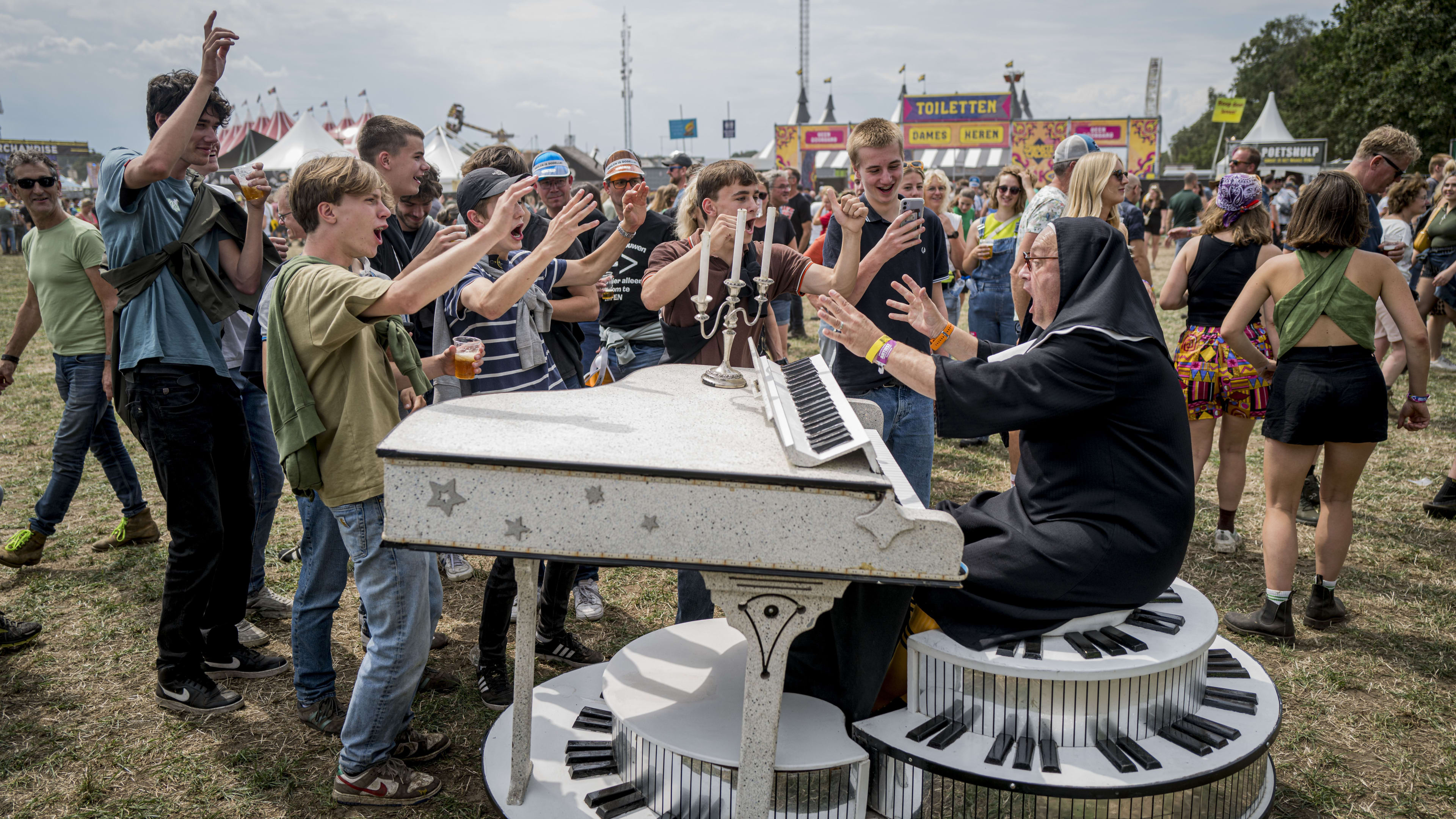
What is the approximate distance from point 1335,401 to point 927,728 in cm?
273

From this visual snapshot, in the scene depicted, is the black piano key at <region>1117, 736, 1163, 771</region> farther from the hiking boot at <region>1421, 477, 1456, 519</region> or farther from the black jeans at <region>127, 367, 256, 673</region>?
the hiking boot at <region>1421, 477, 1456, 519</region>

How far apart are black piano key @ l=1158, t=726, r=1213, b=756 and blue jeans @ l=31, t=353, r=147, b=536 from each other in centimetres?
512

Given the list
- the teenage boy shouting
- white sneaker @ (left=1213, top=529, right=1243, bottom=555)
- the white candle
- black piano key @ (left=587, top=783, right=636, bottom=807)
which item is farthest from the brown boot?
white sneaker @ (left=1213, top=529, right=1243, bottom=555)

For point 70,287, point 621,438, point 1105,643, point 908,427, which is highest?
point 70,287

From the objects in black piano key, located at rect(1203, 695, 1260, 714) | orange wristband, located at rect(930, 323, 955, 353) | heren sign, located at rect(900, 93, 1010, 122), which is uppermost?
heren sign, located at rect(900, 93, 1010, 122)

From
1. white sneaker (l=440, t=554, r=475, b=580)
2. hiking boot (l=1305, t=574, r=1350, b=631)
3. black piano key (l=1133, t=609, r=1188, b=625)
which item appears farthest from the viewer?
white sneaker (l=440, t=554, r=475, b=580)

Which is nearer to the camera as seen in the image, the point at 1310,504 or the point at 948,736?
the point at 948,736

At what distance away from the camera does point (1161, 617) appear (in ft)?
9.04

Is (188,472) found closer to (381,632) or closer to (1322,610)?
(381,632)

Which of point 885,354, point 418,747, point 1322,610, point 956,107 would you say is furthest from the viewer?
point 956,107

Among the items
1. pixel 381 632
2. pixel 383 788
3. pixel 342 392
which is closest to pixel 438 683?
pixel 383 788

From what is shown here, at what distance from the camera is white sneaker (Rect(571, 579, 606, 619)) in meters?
4.32

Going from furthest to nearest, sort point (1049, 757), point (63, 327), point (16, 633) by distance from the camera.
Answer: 1. point (63, 327)
2. point (16, 633)
3. point (1049, 757)

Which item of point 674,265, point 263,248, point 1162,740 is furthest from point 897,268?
point 263,248
